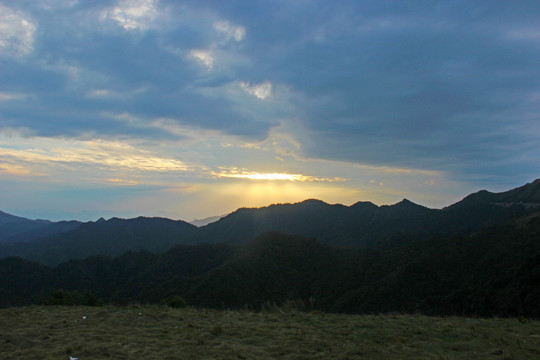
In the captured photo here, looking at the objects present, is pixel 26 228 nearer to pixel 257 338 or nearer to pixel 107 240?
pixel 107 240

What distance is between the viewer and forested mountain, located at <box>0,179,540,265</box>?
66.4 metres

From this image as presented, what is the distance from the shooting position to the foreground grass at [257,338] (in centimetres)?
703

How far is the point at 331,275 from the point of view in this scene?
46.4m

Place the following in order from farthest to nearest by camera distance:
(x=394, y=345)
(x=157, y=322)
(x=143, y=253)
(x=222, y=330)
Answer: (x=143, y=253) → (x=157, y=322) → (x=222, y=330) → (x=394, y=345)

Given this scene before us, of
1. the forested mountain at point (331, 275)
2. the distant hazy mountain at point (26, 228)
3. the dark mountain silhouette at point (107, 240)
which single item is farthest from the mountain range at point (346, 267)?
the distant hazy mountain at point (26, 228)

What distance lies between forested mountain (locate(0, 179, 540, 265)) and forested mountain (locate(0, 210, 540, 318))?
42.1 feet

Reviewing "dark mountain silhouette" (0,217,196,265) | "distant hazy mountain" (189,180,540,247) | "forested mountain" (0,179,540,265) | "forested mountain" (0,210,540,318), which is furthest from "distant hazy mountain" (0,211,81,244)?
"forested mountain" (0,210,540,318)

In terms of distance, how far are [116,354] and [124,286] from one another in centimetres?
5438

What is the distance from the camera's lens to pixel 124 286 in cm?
5497

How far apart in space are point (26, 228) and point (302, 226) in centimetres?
16267

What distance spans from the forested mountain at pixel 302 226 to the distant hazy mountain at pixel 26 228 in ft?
134

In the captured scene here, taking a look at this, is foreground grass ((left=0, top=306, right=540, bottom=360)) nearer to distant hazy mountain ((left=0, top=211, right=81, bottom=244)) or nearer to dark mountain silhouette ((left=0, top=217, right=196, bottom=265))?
dark mountain silhouette ((left=0, top=217, right=196, bottom=265))

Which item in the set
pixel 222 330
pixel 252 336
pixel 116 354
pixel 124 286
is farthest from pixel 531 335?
pixel 124 286

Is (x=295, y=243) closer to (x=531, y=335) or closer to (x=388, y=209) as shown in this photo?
(x=388, y=209)
